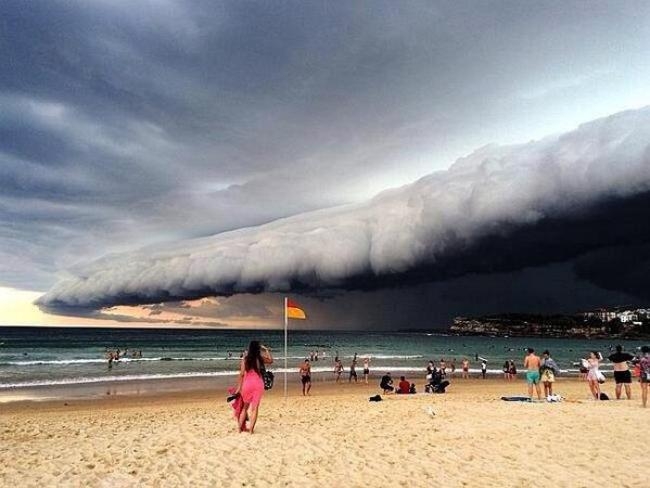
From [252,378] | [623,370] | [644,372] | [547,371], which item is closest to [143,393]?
[252,378]

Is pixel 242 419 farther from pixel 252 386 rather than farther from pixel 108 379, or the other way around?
pixel 108 379

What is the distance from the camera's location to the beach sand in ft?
25.4

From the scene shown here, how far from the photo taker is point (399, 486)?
24.2 feet

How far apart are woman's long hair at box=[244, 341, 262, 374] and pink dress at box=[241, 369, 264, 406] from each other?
8 cm

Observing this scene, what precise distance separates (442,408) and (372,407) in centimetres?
236

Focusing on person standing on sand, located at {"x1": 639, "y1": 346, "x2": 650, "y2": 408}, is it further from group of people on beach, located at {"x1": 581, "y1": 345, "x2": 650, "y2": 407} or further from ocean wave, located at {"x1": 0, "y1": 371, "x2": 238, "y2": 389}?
ocean wave, located at {"x1": 0, "y1": 371, "x2": 238, "y2": 389}

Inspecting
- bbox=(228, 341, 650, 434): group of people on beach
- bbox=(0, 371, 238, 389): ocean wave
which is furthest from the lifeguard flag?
bbox=(0, 371, 238, 389): ocean wave

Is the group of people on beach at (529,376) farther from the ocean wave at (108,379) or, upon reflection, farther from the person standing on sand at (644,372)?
the ocean wave at (108,379)

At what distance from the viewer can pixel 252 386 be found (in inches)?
419

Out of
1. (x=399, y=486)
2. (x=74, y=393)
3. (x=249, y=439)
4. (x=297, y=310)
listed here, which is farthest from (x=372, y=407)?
(x=74, y=393)

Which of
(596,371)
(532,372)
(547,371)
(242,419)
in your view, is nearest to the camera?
(242,419)

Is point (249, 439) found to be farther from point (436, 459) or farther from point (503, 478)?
point (503, 478)

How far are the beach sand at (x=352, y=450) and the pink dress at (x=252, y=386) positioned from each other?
829mm

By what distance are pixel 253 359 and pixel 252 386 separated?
1.79 feet
